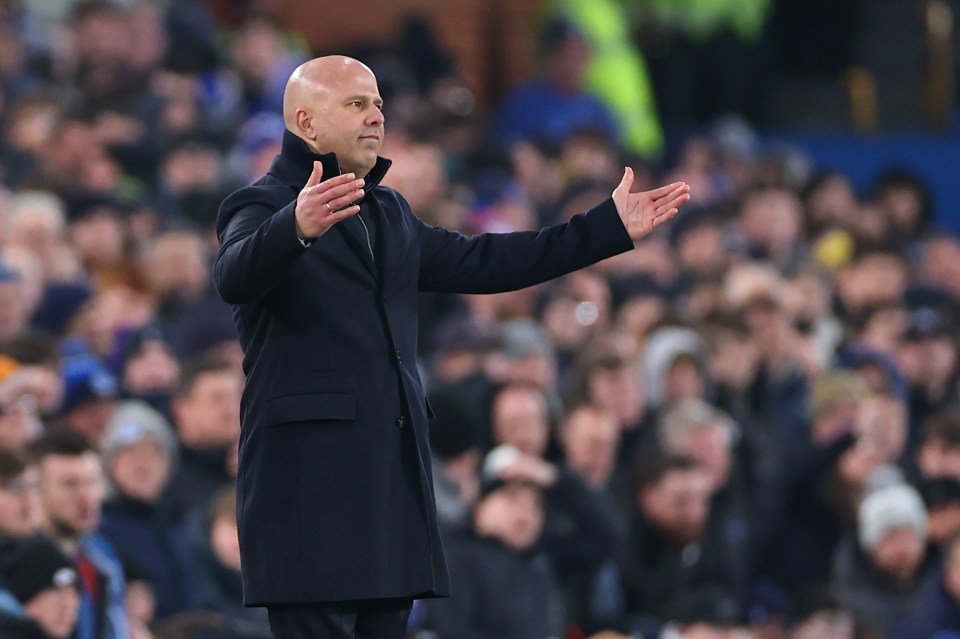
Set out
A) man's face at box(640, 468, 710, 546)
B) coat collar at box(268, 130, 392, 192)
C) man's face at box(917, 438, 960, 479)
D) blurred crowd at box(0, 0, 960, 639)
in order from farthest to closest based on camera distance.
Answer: man's face at box(917, 438, 960, 479) → man's face at box(640, 468, 710, 546) → blurred crowd at box(0, 0, 960, 639) → coat collar at box(268, 130, 392, 192)

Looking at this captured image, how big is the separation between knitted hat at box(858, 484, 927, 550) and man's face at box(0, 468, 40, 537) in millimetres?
3458

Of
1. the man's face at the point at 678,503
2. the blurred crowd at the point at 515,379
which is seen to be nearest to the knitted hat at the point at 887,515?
the blurred crowd at the point at 515,379

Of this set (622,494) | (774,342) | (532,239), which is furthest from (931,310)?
(532,239)

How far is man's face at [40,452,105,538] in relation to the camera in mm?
5316

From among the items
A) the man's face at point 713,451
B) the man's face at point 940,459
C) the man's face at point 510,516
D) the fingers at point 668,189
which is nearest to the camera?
the fingers at point 668,189

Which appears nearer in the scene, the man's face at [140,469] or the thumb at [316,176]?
the thumb at [316,176]

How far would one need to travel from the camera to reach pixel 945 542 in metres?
7.58

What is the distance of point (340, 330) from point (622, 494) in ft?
13.2

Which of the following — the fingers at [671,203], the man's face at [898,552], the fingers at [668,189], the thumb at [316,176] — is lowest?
the man's face at [898,552]

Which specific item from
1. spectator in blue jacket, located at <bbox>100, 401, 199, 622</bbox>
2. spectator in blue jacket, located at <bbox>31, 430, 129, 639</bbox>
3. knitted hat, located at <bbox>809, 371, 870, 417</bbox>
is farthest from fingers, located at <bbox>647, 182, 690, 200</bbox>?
Answer: knitted hat, located at <bbox>809, 371, 870, 417</bbox>

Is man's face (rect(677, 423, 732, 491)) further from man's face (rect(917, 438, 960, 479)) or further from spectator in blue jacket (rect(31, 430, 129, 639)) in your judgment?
spectator in blue jacket (rect(31, 430, 129, 639))

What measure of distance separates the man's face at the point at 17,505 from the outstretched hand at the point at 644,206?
2137mm

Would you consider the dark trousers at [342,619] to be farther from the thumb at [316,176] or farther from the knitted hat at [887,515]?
the knitted hat at [887,515]

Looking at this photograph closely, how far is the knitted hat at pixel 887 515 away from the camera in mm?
7359
